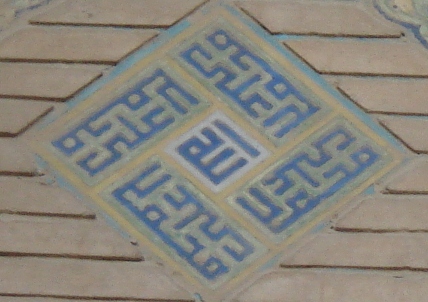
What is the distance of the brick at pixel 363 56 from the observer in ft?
3.73

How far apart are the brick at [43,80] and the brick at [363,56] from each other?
334 mm

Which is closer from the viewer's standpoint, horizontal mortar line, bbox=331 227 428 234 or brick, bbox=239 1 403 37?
horizontal mortar line, bbox=331 227 428 234

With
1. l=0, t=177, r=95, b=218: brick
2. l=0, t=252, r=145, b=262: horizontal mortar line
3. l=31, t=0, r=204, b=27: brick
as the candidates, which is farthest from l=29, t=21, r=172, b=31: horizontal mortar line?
l=0, t=252, r=145, b=262: horizontal mortar line

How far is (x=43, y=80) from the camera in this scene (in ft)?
3.67

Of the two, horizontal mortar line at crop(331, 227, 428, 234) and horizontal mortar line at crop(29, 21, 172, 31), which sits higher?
horizontal mortar line at crop(29, 21, 172, 31)

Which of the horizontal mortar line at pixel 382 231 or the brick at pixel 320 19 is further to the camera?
the brick at pixel 320 19

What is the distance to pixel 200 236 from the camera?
3.34 ft

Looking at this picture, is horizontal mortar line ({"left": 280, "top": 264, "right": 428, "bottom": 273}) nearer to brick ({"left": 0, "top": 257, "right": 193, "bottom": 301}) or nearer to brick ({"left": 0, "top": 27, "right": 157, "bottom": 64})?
brick ({"left": 0, "top": 257, "right": 193, "bottom": 301})

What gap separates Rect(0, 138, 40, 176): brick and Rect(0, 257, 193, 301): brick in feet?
0.43

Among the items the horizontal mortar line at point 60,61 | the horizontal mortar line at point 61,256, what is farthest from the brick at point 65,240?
the horizontal mortar line at point 60,61

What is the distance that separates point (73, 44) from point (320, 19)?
40 cm

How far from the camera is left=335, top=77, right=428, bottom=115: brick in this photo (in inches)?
43.5

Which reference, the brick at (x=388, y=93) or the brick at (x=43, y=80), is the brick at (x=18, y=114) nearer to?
the brick at (x=43, y=80)

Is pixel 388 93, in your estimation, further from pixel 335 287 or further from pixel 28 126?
pixel 28 126
